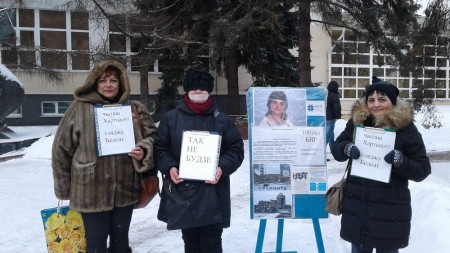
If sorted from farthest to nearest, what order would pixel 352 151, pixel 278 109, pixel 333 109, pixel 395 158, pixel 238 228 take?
pixel 333 109 < pixel 238 228 < pixel 278 109 < pixel 352 151 < pixel 395 158

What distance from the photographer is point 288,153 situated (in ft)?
13.2

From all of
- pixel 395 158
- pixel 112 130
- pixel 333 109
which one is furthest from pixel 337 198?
pixel 333 109

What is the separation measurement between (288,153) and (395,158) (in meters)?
1.20

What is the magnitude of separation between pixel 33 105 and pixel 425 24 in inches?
709

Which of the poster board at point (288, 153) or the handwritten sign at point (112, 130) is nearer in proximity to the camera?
the handwritten sign at point (112, 130)

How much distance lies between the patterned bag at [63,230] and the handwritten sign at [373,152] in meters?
2.21

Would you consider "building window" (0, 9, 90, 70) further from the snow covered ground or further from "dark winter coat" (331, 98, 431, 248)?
"dark winter coat" (331, 98, 431, 248)

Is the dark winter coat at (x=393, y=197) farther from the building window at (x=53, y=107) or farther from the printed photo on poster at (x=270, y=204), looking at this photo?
the building window at (x=53, y=107)

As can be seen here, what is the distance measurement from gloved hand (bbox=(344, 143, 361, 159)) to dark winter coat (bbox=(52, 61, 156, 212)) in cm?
149

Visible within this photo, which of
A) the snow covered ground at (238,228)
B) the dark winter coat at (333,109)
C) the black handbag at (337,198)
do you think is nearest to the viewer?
the black handbag at (337,198)

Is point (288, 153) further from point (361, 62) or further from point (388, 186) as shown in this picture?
point (361, 62)

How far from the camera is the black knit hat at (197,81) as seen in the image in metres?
3.33

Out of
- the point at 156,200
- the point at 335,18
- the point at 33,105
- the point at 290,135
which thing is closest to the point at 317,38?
the point at 335,18

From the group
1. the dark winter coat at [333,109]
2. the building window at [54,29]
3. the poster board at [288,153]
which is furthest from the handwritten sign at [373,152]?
the building window at [54,29]
